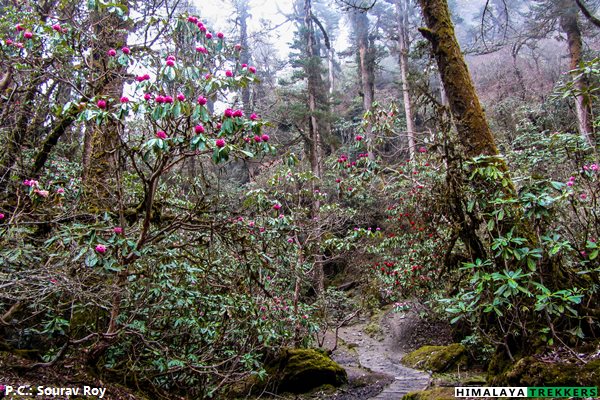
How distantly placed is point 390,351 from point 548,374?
7594mm

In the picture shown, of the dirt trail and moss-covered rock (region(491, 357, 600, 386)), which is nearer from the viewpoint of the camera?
moss-covered rock (region(491, 357, 600, 386))

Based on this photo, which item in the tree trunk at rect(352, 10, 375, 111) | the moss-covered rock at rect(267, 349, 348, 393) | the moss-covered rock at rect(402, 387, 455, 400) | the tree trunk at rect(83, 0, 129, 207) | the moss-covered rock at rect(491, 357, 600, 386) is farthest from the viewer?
the tree trunk at rect(352, 10, 375, 111)

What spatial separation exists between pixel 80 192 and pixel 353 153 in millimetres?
14661

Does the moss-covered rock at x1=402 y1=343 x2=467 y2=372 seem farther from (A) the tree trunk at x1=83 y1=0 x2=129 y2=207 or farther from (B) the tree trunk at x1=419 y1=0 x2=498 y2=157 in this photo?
(A) the tree trunk at x1=83 y1=0 x2=129 y2=207

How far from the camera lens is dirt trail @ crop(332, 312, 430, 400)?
19.0 ft

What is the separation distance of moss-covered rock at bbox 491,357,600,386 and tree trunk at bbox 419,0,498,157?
6.86ft

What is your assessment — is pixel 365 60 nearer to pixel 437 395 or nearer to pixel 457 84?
pixel 457 84

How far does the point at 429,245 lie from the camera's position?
19.9ft

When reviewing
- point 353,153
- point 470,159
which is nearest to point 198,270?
point 470,159

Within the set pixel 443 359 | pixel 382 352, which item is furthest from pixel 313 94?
pixel 443 359

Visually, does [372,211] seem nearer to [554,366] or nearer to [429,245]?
[429,245]

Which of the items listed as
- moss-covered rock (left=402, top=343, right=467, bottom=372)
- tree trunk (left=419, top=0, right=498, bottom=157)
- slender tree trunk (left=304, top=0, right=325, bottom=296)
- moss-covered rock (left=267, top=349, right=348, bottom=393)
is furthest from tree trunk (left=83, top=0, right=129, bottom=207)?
slender tree trunk (left=304, top=0, right=325, bottom=296)

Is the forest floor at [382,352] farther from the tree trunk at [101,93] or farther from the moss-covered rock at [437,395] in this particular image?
the tree trunk at [101,93]

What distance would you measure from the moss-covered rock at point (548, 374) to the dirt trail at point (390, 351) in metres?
2.61
